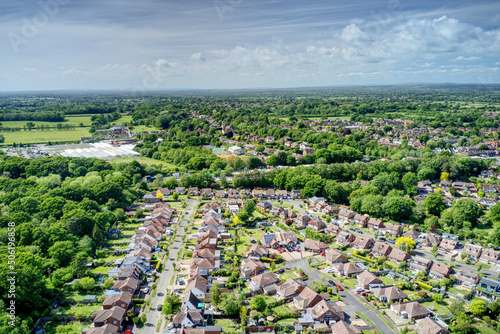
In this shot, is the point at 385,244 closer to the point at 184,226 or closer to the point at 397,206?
the point at 397,206

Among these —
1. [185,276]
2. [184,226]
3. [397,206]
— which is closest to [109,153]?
[184,226]

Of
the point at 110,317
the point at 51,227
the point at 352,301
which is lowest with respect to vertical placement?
the point at 352,301

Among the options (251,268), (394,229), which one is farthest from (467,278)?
(251,268)

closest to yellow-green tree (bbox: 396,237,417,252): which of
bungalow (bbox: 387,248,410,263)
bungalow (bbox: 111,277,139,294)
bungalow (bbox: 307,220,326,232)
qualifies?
bungalow (bbox: 387,248,410,263)

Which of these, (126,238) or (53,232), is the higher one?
(53,232)

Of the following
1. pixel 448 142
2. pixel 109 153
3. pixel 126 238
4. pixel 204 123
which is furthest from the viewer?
pixel 204 123

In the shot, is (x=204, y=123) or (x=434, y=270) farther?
(x=204, y=123)

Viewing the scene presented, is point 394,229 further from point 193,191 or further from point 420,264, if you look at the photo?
point 193,191
